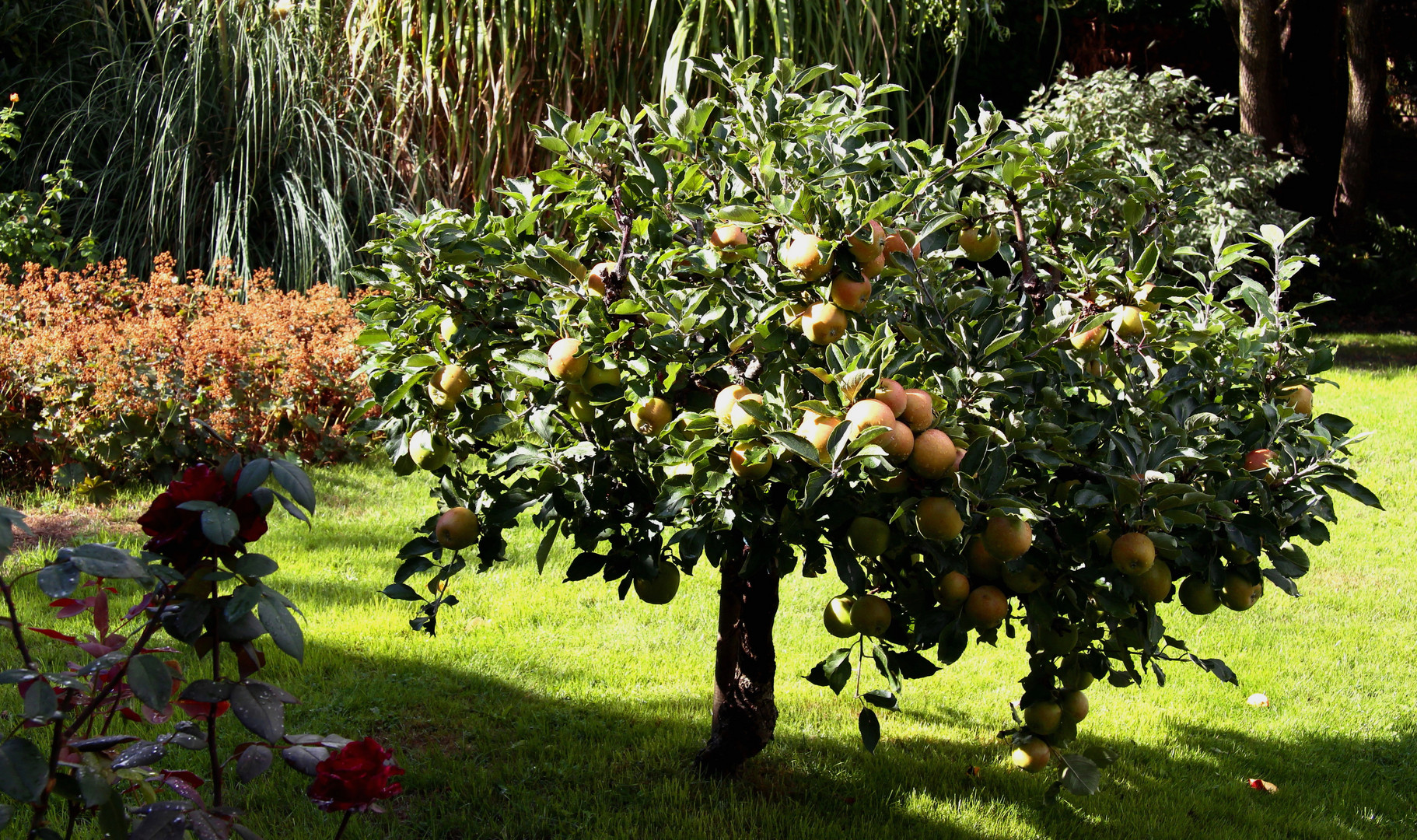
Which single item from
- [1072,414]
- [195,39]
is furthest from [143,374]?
[1072,414]

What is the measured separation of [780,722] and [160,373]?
3.06 metres

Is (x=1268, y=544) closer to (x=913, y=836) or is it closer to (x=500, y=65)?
(x=913, y=836)

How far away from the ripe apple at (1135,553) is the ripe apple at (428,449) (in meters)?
1.14

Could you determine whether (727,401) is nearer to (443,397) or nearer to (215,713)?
(443,397)

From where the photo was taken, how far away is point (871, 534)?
154cm

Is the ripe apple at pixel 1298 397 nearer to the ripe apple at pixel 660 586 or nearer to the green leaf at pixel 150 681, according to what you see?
the ripe apple at pixel 660 586

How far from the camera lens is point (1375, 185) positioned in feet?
36.8

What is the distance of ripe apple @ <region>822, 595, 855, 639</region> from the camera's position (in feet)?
6.01

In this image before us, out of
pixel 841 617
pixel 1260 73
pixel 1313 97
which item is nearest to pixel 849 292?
pixel 841 617

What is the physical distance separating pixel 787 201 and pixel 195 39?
20.5ft

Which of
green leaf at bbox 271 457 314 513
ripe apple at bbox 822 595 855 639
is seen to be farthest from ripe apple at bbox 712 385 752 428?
green leaf at bbox 271 457 314 513

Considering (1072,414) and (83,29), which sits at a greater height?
(83,29)

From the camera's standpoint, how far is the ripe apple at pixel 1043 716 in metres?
1.95

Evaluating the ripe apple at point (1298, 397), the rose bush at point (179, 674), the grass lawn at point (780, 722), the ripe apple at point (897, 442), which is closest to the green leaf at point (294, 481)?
the rose bush at point (179, 674)
